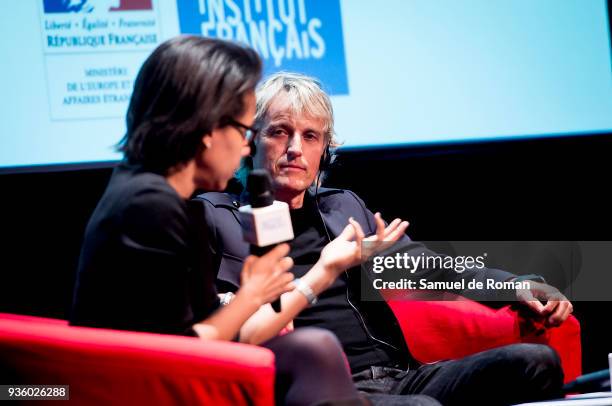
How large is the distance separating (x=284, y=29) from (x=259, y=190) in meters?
1.38

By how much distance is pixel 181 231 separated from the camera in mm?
1553

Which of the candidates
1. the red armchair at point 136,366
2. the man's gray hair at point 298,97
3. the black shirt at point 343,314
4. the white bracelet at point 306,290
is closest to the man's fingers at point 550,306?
the black shirt at point 343,314

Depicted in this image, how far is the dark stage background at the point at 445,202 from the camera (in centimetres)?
295

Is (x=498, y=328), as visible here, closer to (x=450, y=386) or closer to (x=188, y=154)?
(x=450, y=386)

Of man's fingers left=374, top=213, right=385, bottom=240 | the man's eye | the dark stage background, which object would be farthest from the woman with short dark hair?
the dark stage background

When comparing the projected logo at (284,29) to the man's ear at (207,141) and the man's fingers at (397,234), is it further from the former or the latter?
the man's ear at (207,141)

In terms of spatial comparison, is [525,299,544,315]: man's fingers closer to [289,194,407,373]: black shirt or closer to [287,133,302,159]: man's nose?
[289,194,407,373]: black shirt

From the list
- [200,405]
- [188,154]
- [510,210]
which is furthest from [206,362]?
[510,210]

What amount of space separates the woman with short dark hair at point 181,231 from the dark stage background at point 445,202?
4.41 feet

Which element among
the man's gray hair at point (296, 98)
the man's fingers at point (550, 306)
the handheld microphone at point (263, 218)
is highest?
the man's gray hair at point (296, 98)

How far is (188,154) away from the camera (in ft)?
5.35

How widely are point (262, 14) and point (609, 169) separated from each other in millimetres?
1582

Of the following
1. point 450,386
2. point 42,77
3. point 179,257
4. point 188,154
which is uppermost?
point 42,77

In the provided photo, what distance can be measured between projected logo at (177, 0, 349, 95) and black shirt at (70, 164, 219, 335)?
1392 mm
